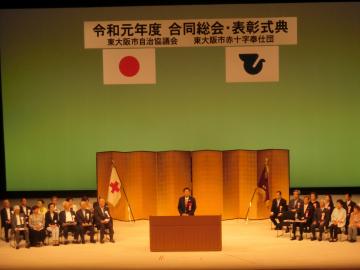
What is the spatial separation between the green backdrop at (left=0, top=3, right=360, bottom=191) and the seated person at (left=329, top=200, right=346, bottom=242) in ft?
13.3

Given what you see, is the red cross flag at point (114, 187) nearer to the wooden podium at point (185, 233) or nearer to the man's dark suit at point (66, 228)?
the man's dark suit at point (66, 228)

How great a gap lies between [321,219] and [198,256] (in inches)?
99.7

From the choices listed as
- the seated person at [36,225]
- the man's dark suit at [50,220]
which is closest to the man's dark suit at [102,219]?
the man's dark suit at [50,220]

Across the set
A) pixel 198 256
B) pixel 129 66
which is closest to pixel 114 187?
pixel 129 66

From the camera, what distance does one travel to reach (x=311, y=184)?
15.9 m

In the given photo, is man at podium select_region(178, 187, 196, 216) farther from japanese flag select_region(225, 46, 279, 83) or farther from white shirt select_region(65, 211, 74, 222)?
japanese flag select_region(225, 46, 279, 83)

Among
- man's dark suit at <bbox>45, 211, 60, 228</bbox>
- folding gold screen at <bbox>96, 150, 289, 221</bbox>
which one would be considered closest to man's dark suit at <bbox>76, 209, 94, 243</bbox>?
man's dark suit at <bbox>45, 211, 60, 228</bbox>

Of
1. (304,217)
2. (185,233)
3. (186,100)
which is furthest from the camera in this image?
(186,100)

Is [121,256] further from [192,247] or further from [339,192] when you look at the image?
[339,192]

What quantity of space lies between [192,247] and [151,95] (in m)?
5.39

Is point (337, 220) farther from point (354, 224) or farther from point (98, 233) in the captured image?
point (98, 233)

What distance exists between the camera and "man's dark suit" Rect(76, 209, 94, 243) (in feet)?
38.8

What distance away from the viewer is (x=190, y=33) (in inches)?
593

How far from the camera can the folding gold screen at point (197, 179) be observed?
13.6 metres
